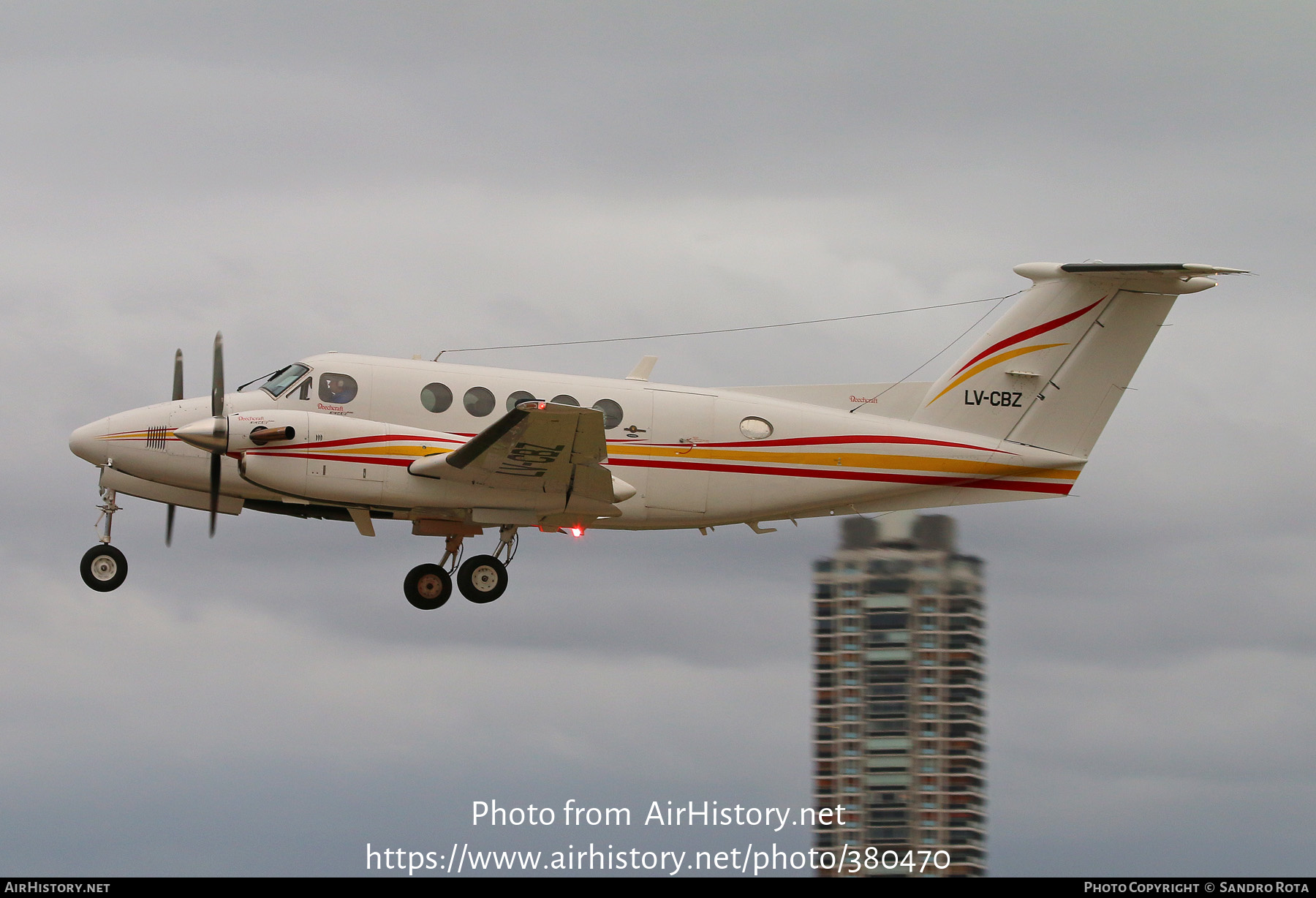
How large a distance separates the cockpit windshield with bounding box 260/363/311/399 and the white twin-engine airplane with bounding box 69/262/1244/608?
39mm

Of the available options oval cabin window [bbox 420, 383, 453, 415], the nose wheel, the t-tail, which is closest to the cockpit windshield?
oval cabin window [bbox 420, 383, 453, 415]

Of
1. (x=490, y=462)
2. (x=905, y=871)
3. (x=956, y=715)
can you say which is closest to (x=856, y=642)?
(x=956, y=715)

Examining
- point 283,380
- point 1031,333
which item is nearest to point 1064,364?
point 1031,333

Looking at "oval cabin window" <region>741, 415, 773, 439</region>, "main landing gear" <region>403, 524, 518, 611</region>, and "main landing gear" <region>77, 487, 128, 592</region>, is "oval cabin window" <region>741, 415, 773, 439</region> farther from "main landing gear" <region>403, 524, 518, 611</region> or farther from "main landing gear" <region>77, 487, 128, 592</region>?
"main landing gear" <region>77, 487, 128, 592</region>

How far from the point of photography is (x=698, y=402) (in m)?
18.9

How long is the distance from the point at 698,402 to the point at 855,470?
2306 millimetres

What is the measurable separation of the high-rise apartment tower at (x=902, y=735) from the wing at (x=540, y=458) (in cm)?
1096

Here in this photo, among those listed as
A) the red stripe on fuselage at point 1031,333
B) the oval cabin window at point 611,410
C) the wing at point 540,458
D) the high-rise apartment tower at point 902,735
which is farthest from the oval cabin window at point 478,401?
the high-rise apartment tower at point 902,735

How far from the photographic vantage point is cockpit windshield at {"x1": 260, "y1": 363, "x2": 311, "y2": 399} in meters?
18.4

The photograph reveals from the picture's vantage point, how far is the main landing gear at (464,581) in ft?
62.3

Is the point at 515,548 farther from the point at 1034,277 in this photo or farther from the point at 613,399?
the point at 1034,277

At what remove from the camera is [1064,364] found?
20000 millimetres
